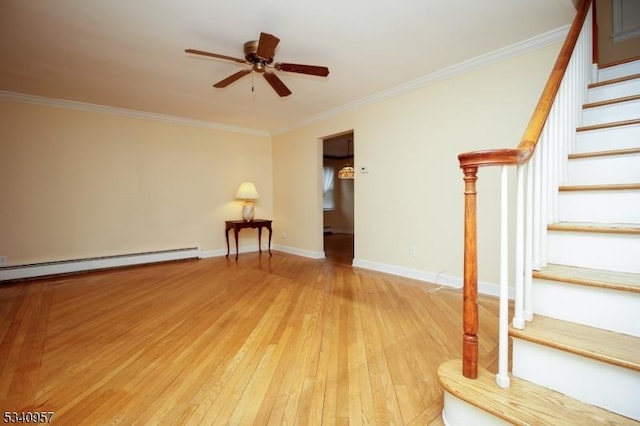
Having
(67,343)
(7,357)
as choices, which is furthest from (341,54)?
(7,357)

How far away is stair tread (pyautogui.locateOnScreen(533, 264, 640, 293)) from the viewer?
1.11 m

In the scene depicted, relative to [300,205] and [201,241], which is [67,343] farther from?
[300,205]

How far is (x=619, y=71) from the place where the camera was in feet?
7.61

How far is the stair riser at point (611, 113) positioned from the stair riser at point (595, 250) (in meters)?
1.19

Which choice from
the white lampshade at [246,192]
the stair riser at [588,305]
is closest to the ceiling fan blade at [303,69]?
the stair riser at [588,305]

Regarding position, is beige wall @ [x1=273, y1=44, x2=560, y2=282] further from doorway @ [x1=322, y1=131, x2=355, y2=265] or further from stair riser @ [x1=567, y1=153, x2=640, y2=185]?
doorway @ [x1=322, y1=131, x2=355, y2=265]

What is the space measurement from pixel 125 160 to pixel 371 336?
454 cm

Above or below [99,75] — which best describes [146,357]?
below

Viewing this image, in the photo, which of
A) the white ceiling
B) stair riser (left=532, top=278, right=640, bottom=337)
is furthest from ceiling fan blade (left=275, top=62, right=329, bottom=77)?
stair riser (left=532, top=278, right=640, bottom=337)

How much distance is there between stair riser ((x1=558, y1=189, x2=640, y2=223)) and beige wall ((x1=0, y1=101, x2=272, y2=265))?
5.00 m

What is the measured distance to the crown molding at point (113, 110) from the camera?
3782mm

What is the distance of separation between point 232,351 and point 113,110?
171 inches

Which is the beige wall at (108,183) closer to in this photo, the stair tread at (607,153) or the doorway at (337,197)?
the doorway at (337,197)

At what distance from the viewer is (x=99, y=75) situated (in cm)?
324
